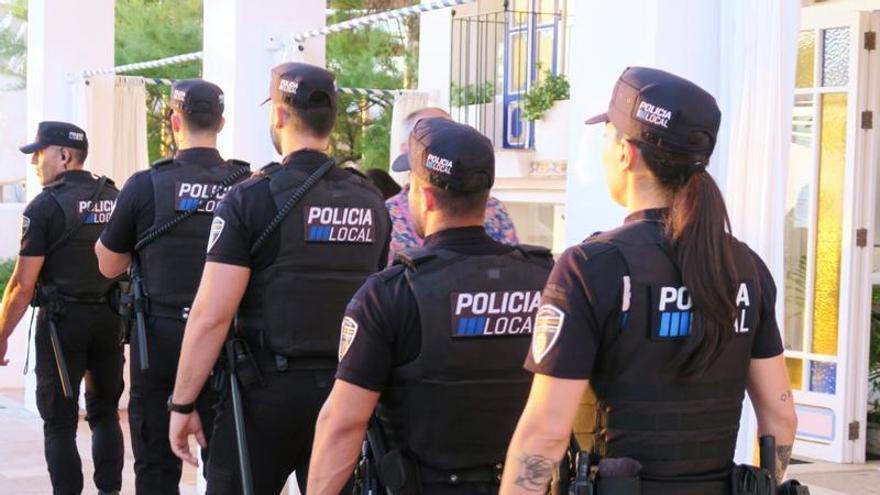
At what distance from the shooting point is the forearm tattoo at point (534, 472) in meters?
2.64

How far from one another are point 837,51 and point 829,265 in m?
1.39

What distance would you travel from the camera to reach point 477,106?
51.3ft

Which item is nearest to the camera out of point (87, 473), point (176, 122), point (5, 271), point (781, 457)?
point (781, 457)

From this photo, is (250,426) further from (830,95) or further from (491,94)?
(491,94)

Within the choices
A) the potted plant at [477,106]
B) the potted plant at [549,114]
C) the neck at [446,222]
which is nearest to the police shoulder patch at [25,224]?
the neck at [446,222]

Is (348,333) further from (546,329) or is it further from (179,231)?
(179,231)

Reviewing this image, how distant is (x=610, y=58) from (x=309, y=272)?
132 centimetres

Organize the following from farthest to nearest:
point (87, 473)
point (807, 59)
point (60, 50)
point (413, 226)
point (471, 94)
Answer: point (471, 94) → point (60, 50) → point (807, 59) → point (87, 473) → point (413, 226)

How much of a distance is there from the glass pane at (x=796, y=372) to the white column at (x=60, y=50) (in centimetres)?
574

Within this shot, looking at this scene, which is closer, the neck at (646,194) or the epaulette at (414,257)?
the neck at (646,194)

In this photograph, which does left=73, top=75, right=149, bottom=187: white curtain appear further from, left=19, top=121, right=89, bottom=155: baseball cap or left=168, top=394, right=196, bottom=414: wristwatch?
left=168, top=394, right=196, bottom=414: wristwatch

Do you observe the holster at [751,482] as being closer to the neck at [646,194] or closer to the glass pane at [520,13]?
the neck at [646,194]

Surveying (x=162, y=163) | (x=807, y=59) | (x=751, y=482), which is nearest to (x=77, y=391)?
(x=162, y=163)

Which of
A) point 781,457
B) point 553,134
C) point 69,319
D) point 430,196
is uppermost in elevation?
point 553,134
